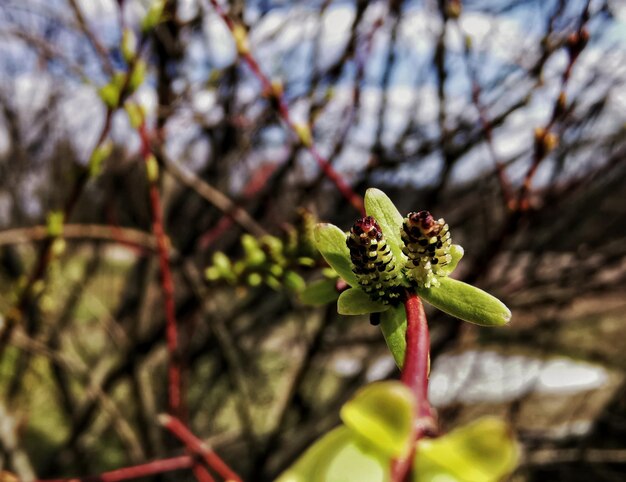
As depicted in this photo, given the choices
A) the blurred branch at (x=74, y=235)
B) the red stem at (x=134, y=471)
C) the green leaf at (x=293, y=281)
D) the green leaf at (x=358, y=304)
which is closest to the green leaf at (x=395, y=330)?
the green leaf at (x=358, y=304)

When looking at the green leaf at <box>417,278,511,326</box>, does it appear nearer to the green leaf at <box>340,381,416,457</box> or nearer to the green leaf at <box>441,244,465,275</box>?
the green leaf at <box>441,244,465,275</box>

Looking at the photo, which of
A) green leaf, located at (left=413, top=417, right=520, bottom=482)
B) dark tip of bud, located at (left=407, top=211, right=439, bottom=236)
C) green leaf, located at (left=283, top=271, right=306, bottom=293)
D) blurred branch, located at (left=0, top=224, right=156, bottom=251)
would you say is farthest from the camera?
blurred branch, located at (left=0, top=224, right=156, bottom=251)

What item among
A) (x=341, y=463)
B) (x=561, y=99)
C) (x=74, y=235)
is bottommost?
(x=341, y=463)

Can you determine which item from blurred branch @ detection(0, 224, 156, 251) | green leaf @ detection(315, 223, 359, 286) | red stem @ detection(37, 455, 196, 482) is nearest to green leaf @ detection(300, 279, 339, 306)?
green leaf @ detection(315, 223, 359, 286)

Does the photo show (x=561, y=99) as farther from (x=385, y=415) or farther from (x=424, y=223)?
(x=385, y=415)

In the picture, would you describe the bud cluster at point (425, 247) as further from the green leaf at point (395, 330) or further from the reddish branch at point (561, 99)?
the reddish branch at point (561, 99)

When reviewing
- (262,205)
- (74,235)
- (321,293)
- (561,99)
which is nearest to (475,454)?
(321,293)

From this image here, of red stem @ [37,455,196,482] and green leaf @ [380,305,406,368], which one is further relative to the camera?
red stem @ [37,455,196,482]
